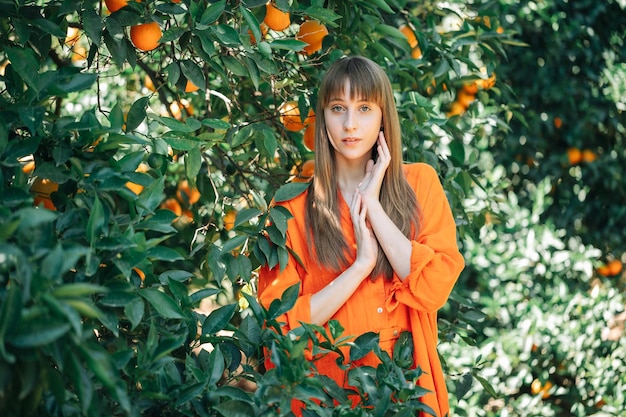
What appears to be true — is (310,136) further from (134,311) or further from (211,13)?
(134,311)

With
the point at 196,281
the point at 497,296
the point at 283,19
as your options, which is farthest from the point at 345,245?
the point at 497,296

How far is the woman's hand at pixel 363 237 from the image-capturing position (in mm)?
1647

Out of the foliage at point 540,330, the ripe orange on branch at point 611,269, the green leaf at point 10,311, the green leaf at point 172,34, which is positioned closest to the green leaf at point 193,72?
the green leaf at point 172,34

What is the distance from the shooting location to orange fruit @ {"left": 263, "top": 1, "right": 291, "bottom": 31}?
5.77 ft

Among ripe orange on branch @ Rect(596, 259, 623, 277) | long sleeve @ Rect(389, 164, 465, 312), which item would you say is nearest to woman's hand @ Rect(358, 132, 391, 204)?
long sleeve @ Rect(389, 164, 465, 312)

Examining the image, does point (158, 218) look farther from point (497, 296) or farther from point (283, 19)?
point (497, 296)

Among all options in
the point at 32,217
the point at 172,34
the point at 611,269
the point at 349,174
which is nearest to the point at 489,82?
the point at 349,174

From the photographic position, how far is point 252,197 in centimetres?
192

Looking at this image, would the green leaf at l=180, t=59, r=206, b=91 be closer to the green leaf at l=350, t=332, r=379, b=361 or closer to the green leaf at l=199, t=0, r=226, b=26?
the green leaf at l=199, t=0, r=226, b=26

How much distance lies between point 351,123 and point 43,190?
64 cm

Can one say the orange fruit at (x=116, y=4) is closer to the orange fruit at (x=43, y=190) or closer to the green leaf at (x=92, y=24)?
A: the green leaf at (x=92, y=24)

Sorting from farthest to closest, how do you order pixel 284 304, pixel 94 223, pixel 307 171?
pixel 307 171, pixel 284 304, pixel 94 223

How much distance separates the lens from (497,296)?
3164 millimetres

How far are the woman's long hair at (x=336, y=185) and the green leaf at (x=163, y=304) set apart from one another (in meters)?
0.49
